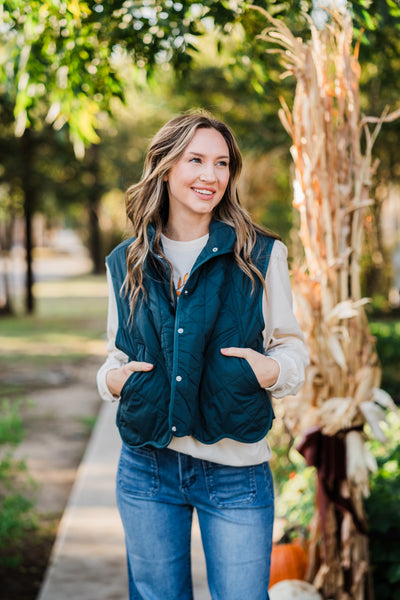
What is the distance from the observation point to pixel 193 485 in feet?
6.38

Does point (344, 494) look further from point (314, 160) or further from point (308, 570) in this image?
point (314, 160)

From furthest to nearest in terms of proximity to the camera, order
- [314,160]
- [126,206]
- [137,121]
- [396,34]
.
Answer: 1. [137,121]
2. [396,34]
3. [314,160]
4. [126,206]

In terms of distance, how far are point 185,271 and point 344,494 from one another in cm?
118

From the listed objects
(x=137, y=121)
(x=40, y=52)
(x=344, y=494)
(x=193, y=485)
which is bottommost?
(x=344, y=494)

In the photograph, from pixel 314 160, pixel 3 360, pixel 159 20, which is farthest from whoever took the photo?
pixel 3 360

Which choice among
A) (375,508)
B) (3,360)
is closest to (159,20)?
(375,508)

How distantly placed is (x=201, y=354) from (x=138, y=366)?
189 millimetres

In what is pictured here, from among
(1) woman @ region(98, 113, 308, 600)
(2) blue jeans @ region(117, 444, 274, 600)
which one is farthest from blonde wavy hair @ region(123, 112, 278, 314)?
(2) blue jeans @ region(117, 444, 274, 600)

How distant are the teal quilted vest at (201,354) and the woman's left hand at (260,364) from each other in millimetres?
19

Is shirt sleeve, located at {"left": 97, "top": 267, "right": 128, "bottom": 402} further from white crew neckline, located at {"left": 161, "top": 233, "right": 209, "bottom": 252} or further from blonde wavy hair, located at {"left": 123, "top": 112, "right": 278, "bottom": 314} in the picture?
white crew neckline, located at {"left": 161, "top": 233, "right": 209, "bottom": 252}

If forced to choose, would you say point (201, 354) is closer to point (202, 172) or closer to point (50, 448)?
point (202, 172)

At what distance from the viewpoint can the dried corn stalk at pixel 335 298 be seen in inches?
98.3

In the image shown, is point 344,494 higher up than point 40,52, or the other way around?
point 40,52

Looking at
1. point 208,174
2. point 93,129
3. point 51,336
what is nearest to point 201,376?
point 208,174
